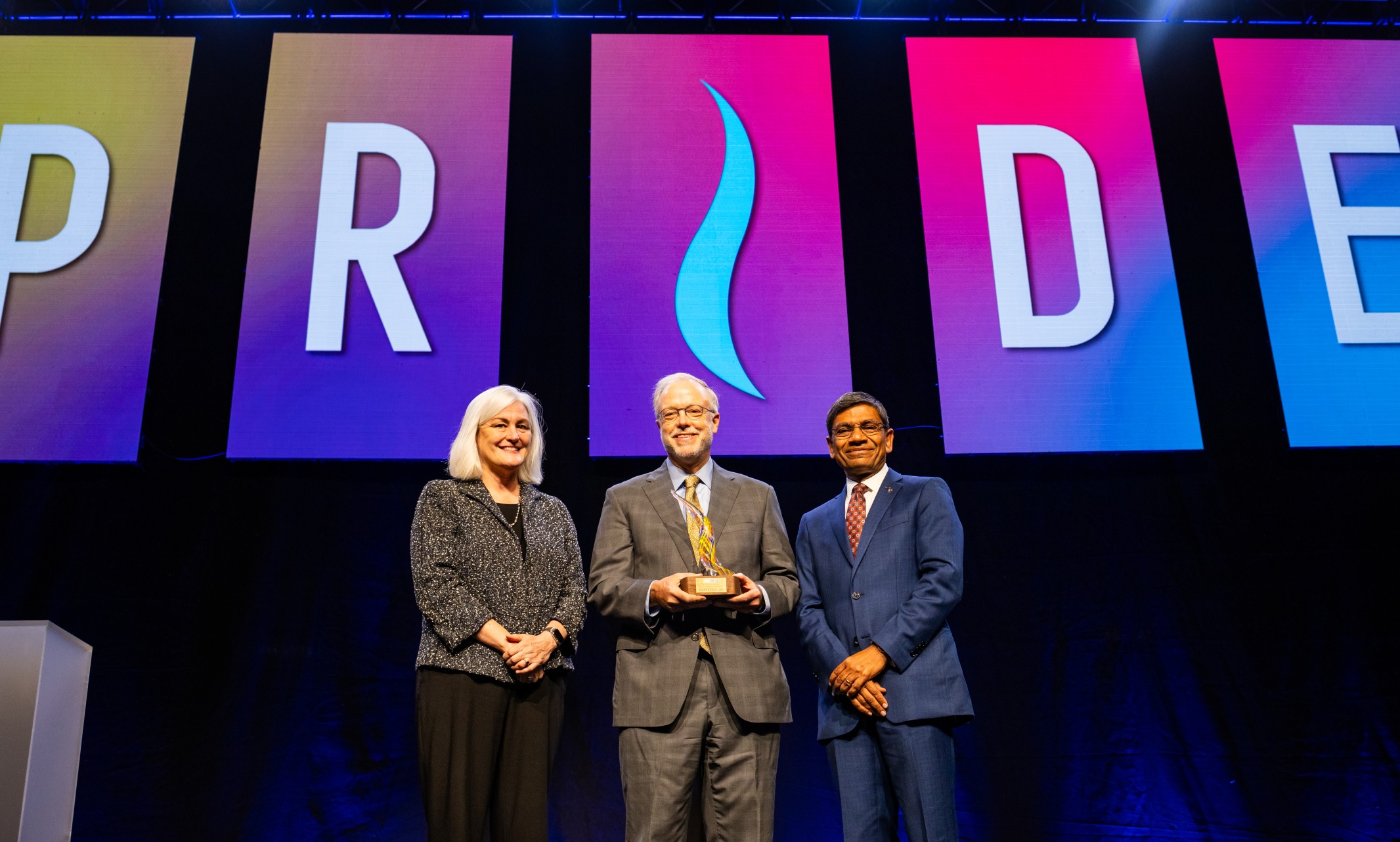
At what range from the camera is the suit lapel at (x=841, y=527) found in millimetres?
2566

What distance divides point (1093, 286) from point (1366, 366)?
1146mm

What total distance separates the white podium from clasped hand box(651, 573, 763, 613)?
3.88ft

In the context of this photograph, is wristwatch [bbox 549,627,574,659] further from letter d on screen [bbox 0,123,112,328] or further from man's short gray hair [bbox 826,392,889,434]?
letter d on screen [bbox 0,123,112,328]

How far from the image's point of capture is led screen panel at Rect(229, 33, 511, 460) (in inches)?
148

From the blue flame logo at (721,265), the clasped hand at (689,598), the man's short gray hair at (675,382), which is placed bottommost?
the clasped hand at (689,598)

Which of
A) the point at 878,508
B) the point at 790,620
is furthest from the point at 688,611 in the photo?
the point at 790,620

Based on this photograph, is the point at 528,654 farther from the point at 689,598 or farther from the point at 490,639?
the point at 689,598

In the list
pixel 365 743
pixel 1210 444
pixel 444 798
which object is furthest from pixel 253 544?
pixel 1210 444

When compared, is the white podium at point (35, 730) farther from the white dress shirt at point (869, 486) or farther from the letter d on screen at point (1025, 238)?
the letter d on screen at point (1025, 238)

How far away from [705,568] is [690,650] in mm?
214

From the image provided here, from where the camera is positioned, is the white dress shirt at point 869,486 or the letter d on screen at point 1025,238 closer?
the white dress shirt at point 869,486

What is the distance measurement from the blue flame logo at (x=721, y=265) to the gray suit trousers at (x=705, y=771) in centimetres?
166

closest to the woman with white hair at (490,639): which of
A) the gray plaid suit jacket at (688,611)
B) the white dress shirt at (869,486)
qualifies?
the gray plaid suit jacket at (688,611)

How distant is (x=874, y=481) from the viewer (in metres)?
2.64
